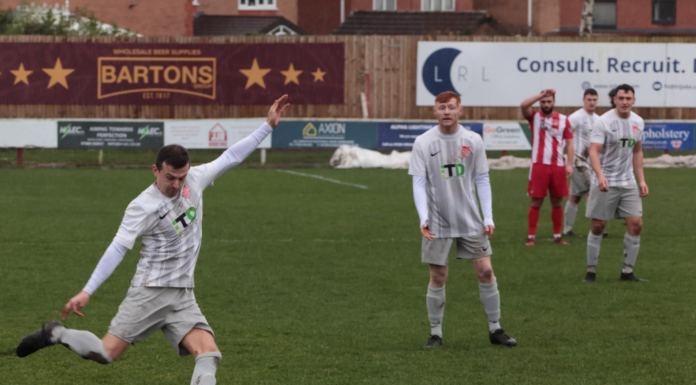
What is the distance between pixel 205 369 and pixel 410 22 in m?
41.3

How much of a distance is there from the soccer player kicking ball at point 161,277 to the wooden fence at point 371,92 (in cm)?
2510

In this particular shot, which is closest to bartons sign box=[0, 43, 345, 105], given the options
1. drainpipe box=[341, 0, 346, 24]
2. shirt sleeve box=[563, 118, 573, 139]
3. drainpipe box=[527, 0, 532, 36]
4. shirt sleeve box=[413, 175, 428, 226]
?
shirt sleeve box=[563, 118, 573, 139]

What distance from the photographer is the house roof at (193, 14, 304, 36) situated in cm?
4981

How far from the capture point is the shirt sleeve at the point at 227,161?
639 centimetres

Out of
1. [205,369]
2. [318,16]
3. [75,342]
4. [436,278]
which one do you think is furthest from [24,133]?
[318,16]

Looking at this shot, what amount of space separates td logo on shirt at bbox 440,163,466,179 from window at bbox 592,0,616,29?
45.4 meters

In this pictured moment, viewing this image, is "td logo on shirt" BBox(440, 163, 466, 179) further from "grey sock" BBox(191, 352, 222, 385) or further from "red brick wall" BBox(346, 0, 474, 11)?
"red brick wall" BBox(346, 0, 474, 11)

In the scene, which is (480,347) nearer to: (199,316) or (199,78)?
(199,316)

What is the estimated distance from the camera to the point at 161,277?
618 cm

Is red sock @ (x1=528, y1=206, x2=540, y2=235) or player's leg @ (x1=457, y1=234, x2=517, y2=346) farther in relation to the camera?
red sock @ (x1=528, y1=206, x2=540, y2=235)

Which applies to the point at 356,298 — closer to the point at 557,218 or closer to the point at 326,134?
the point at 557,218

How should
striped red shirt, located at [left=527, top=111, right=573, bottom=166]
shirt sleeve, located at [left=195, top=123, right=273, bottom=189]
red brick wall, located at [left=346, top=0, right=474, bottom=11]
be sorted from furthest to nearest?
red brick wall, located at [left=346, top=0, right=474, bottom=11], striped red shirt, located at [left=527, top=111, right=573, bottom=166], shirt sleeve, located at [left=195, top=123, right=273, bottom=189]

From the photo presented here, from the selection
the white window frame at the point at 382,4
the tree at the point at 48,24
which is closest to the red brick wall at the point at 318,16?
the white window frame at the point at 382,4

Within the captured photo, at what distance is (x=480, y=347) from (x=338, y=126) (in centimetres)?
2014
